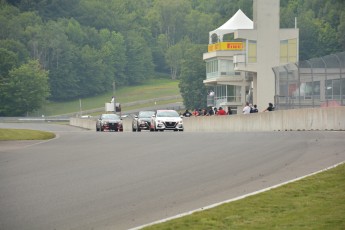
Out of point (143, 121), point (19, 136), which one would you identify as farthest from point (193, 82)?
point (19, 136)

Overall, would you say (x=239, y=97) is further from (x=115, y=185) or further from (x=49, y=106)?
(x=115, y=185)

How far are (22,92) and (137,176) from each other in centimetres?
14503

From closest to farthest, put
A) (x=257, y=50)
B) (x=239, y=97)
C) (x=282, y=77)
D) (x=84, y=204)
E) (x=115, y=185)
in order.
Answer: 1. (x=84, y=204)
2. (x=115, y=185)
3. (x=282, y=77)
4. (x=257, y=50)
5. (x=239, y=97)

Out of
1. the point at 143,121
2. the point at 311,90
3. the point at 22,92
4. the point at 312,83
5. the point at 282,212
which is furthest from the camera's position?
the point at 22,92

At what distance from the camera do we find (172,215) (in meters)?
16.0

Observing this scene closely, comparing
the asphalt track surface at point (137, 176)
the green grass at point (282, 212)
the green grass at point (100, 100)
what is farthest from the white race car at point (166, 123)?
the green grass at point (100, 100)

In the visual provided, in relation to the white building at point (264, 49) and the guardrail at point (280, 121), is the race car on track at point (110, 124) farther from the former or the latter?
the white building at point (264, 49)

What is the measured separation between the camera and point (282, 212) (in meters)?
15.3

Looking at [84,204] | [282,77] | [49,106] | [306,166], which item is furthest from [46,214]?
[49,106]

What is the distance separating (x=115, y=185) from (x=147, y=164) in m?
4.47

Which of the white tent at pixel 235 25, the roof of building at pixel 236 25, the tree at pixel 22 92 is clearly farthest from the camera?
the tree at pixel 22 92

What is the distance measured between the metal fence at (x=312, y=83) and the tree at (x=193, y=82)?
101473 mm

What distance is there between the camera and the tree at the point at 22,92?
16362cm

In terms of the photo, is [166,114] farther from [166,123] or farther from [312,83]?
[312,83]
